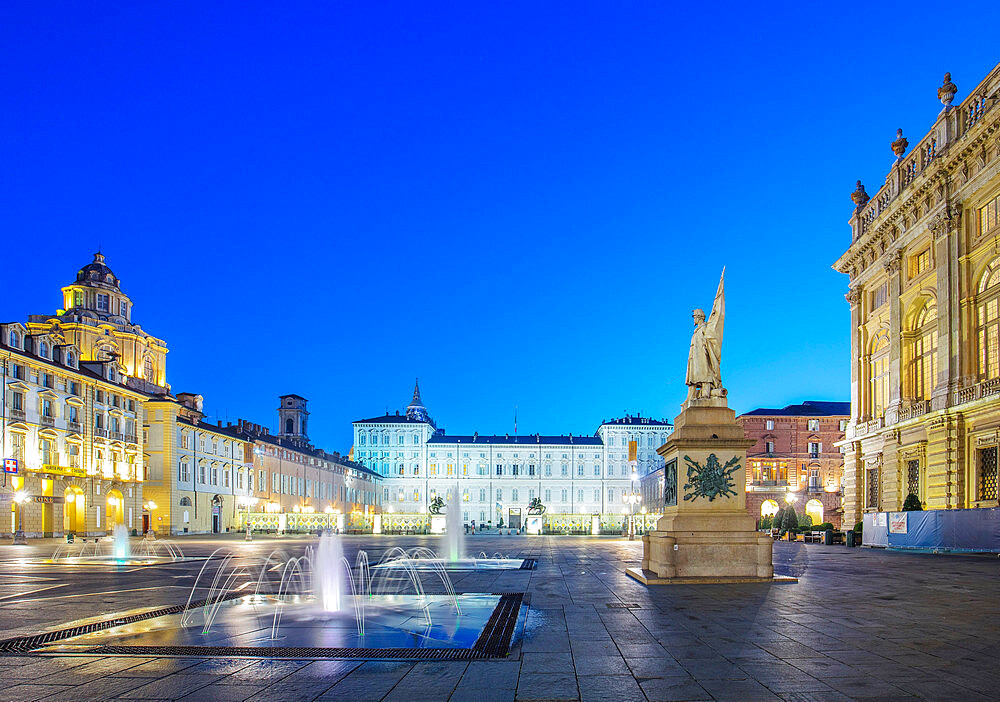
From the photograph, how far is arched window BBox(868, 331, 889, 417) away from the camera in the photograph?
48.0 meters

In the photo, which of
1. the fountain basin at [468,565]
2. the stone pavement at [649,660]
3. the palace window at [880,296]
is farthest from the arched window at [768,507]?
the stone pavement at [649,660]

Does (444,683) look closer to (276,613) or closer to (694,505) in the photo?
(276,613)

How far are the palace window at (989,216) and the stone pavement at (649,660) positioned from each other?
23.7 m

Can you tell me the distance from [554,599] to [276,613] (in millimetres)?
4963

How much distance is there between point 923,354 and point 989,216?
947 cm

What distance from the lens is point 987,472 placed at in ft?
115

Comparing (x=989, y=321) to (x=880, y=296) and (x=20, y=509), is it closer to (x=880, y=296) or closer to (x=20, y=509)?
(x=880, y=296)

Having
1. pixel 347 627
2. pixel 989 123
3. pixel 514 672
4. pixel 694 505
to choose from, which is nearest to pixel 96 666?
pixel 347 627

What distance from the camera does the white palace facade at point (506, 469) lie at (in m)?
151

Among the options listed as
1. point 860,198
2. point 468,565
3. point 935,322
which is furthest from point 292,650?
point 860,198

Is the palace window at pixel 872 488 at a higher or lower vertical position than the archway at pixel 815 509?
higher

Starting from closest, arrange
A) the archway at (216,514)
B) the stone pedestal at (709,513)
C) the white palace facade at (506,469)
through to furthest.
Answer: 1. the stone pedestal at (709,513)
2. the archway at (216,514)
3. the white palace facade at (506,469)

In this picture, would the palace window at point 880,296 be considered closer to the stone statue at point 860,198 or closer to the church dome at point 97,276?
the stone statue at point 860,198

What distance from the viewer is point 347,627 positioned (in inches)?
442
